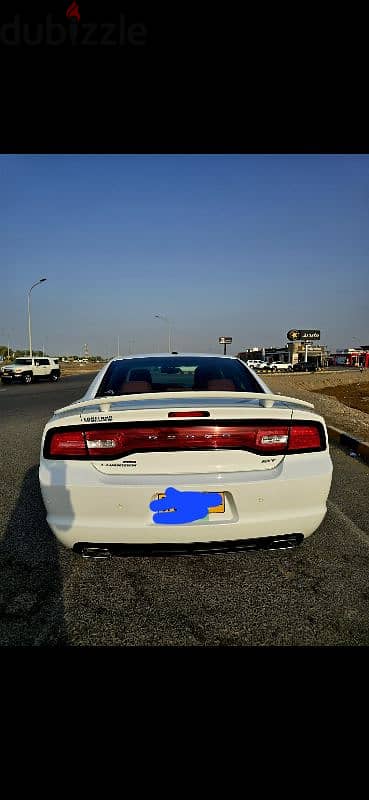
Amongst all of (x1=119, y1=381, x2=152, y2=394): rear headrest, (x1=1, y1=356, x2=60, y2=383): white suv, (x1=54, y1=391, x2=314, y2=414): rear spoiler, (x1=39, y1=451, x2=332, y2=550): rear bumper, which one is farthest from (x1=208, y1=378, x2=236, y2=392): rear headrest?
(x1=1, y1=356, x2=60, y2=383): white suv

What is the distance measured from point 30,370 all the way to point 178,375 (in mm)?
25975

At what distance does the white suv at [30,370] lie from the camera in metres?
26.7

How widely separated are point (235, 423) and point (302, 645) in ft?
3.64

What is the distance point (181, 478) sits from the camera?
2.07 metres

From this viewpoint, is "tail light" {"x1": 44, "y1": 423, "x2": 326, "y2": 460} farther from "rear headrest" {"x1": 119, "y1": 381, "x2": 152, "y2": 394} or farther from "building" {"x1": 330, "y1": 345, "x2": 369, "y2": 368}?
"building" {"x1": 330, "y1": 345, "x2": 369, "y2": 368}

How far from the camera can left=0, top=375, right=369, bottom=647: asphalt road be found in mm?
1978

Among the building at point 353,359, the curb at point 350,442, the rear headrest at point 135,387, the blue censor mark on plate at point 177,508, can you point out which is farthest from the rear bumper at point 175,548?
the building at point 353,359

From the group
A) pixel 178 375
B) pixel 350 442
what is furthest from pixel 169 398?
pixel 350 442

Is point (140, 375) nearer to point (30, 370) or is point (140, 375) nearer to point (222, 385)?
point (222, 385)

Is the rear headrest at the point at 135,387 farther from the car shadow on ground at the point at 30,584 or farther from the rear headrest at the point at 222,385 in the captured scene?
the car shadow on ground at the point at 30,584

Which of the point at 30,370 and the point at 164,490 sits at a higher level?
the point at 164,490
